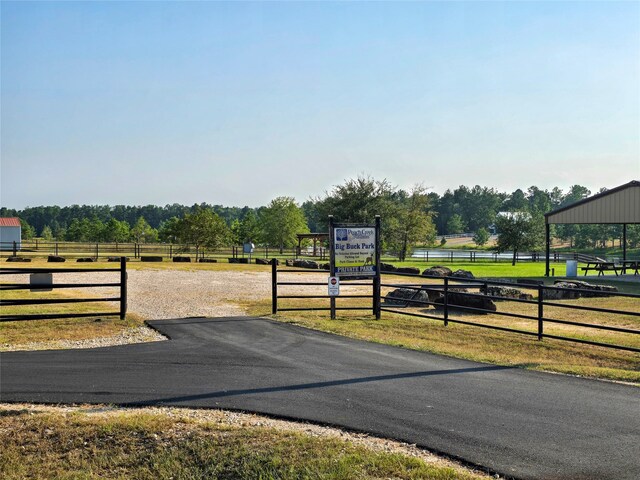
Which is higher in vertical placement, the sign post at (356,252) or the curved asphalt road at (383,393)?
the sign post at (356,252)

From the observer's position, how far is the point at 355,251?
16109 millimetres

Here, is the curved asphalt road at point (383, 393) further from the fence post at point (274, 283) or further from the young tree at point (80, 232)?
the young tree at point (80, 232)

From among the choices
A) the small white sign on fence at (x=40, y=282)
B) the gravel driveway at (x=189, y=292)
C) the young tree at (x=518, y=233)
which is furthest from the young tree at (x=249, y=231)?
the small white sign on fence at (x=40, y=282)

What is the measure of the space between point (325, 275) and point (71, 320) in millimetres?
20538

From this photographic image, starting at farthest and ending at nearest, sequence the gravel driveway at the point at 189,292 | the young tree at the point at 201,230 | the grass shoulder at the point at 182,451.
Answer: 1. the young tree at the point at 201,230
2. the gravel driveway at the point at 189,292
3. the grass shoulder at the point at 182,451

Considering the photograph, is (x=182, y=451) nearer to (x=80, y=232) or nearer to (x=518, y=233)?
(x=518, y=233)

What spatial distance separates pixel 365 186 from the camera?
2237 inches

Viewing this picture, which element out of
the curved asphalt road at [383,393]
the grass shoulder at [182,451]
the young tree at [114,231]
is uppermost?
the young tree at [114,231]

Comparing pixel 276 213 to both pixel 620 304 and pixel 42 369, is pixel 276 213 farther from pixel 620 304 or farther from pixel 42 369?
pixel 42 369

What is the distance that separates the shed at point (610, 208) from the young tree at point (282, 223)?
38.7 metres

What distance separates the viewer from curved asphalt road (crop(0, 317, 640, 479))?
19.5 feet

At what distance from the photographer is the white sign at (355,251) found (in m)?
15.9

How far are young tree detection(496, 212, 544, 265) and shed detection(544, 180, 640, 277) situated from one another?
60.8ft

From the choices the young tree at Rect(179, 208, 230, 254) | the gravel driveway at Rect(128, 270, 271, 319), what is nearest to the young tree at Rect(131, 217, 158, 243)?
the young tree at Rect(179, 208, 230, 254)
